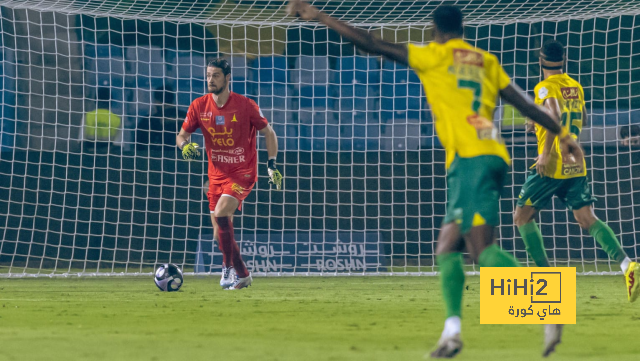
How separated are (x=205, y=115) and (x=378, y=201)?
428cm

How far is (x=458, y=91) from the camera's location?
3.84 metres

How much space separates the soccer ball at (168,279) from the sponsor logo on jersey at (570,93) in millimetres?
3621

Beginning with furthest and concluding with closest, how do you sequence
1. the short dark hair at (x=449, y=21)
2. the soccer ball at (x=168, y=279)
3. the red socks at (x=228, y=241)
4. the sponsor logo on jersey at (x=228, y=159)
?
the sponsor logo on jersey at (x=228, y=159)
the red socks at (x=228, y=241)
the soccer ball at (x=168, y=279)
the short dark hair at (x=449, y=21)

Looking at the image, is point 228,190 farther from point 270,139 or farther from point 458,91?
point 458,91

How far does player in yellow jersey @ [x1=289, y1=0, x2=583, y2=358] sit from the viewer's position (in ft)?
12.1

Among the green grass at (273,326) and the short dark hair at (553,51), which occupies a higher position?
the short dark hair at (553,51)

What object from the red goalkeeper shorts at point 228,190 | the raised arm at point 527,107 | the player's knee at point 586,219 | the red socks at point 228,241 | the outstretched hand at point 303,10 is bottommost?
the red socks at point 228,241

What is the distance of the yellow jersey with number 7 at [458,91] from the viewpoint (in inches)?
150

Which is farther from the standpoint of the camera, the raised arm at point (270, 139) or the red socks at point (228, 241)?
the raised arm at point (270, 139)

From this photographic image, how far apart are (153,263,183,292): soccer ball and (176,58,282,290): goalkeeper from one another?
0.48 m

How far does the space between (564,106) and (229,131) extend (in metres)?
3.15

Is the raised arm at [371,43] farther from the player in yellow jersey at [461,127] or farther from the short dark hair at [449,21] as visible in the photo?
the short dark hair at [449,21]

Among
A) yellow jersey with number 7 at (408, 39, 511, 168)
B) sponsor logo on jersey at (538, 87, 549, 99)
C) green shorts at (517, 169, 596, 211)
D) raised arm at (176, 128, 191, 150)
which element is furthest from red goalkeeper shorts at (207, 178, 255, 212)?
yellow jersey with number 7 at (408, 39, 511, 168)

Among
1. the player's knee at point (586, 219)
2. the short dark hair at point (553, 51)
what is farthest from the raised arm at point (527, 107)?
the player's knee at point (586, 219)
